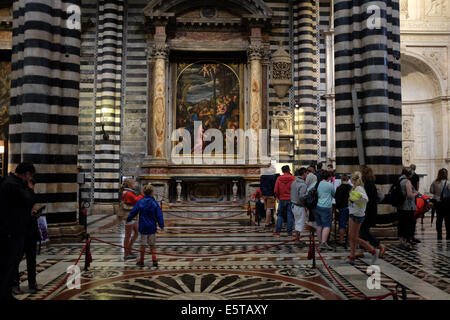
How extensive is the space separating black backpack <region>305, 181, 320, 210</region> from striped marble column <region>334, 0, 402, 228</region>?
6.18 feet

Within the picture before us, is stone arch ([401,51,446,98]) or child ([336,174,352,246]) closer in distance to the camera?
child ([336,174,352,246])

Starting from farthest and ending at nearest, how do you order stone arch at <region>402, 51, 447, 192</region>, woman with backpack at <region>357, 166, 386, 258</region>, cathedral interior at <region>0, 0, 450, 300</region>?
stone arch at <region>402, 51, 447, 192</region>
cathedral interior at <region>0, 0, 450, 300</region>
woman with backpack at <region>357, 166, 386, 258</region>

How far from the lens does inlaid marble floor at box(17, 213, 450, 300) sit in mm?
4902

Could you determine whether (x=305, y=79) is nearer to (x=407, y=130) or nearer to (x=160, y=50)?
(x=160, y=50)

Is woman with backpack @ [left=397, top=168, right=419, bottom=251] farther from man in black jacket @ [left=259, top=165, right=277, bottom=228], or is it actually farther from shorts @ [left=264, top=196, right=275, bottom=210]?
shorts @ [left=264, top=196, right=275, bottom=210]

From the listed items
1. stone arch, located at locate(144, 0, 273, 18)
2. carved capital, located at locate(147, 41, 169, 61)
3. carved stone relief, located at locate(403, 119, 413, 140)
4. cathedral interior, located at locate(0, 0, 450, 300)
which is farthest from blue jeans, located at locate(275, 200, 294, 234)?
carved stone relief, located at locate(403, 119, 413, 140)

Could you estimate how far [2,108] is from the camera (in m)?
18.4

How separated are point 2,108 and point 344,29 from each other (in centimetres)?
1589

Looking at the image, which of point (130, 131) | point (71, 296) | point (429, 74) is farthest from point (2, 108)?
point (429, 74)

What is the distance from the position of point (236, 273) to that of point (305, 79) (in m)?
13.1

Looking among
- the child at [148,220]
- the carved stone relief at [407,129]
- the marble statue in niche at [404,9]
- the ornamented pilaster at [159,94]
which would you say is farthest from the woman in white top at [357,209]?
the marble statue in niche at [404,9]

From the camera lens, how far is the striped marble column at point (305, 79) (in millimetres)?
17219

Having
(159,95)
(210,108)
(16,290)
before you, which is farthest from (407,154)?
(16,290)

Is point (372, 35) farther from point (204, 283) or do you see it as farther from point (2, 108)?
point (2, 108)
